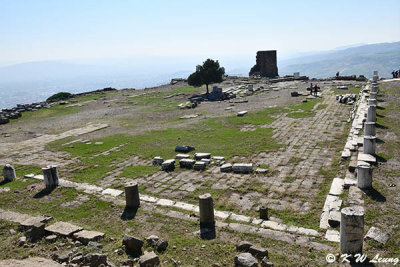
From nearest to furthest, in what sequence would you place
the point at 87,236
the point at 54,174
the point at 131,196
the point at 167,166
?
1. the point at 87,236
2. the point at 131,196
3. the point at 54,174
4. the point at 167,166

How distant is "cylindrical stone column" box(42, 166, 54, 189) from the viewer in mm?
11617

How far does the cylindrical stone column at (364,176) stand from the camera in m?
9.20

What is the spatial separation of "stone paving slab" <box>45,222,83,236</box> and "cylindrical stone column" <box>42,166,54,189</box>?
391 centimetres

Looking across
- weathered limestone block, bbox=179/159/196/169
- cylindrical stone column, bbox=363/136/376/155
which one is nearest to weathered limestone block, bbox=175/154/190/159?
weathered limestone block, bbox=179/159/196/169

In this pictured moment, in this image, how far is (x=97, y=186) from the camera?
11.7m

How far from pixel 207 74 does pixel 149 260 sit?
29.5 m

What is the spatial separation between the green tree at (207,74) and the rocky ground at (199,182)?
10329 mm

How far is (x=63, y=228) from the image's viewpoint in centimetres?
802

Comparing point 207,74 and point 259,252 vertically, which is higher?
point 207,74

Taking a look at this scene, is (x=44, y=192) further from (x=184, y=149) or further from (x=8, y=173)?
(x=184, y=149)

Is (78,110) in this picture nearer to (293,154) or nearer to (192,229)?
(293,154)

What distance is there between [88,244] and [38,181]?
6601mm

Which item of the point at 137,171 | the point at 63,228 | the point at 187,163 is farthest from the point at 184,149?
the point at 63,228

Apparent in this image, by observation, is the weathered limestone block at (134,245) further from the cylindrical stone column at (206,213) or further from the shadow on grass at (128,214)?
the shadow on grass at (128,214)
